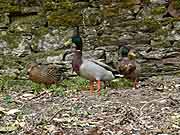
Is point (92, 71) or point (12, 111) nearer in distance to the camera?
point (12, 111)

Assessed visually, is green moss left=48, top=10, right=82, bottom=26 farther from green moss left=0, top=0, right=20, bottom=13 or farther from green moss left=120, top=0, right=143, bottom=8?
green moss left=120, top=0, right=143, bottom=8

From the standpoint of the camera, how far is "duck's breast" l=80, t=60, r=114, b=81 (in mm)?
6180

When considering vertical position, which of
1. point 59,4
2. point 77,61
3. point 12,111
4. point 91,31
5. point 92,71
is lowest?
point 12,111

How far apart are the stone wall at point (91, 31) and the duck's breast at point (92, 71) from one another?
50.8 inches

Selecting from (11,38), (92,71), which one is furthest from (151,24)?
(11,38)

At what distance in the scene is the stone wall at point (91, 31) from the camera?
757cm

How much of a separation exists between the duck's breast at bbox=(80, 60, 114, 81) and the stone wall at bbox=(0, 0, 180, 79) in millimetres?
1291

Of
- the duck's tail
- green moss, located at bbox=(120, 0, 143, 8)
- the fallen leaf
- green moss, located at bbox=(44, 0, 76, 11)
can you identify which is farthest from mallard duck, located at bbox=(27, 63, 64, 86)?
green moss, located at bbox=(120, 0, 143, 8)

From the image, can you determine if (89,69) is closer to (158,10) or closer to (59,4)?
(59,4)

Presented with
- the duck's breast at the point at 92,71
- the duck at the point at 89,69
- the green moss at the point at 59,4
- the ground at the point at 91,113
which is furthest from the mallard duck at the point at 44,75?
the green moss at the point at 59,4

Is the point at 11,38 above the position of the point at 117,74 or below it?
above

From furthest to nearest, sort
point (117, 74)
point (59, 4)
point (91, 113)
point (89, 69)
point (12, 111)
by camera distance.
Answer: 1. point (59, 4)
2. point (117, 74)
3. point (89, 69)
4. point (12, 111)
5. point (91, 113)

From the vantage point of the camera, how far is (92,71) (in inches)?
245

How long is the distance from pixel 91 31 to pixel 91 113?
114 inches
